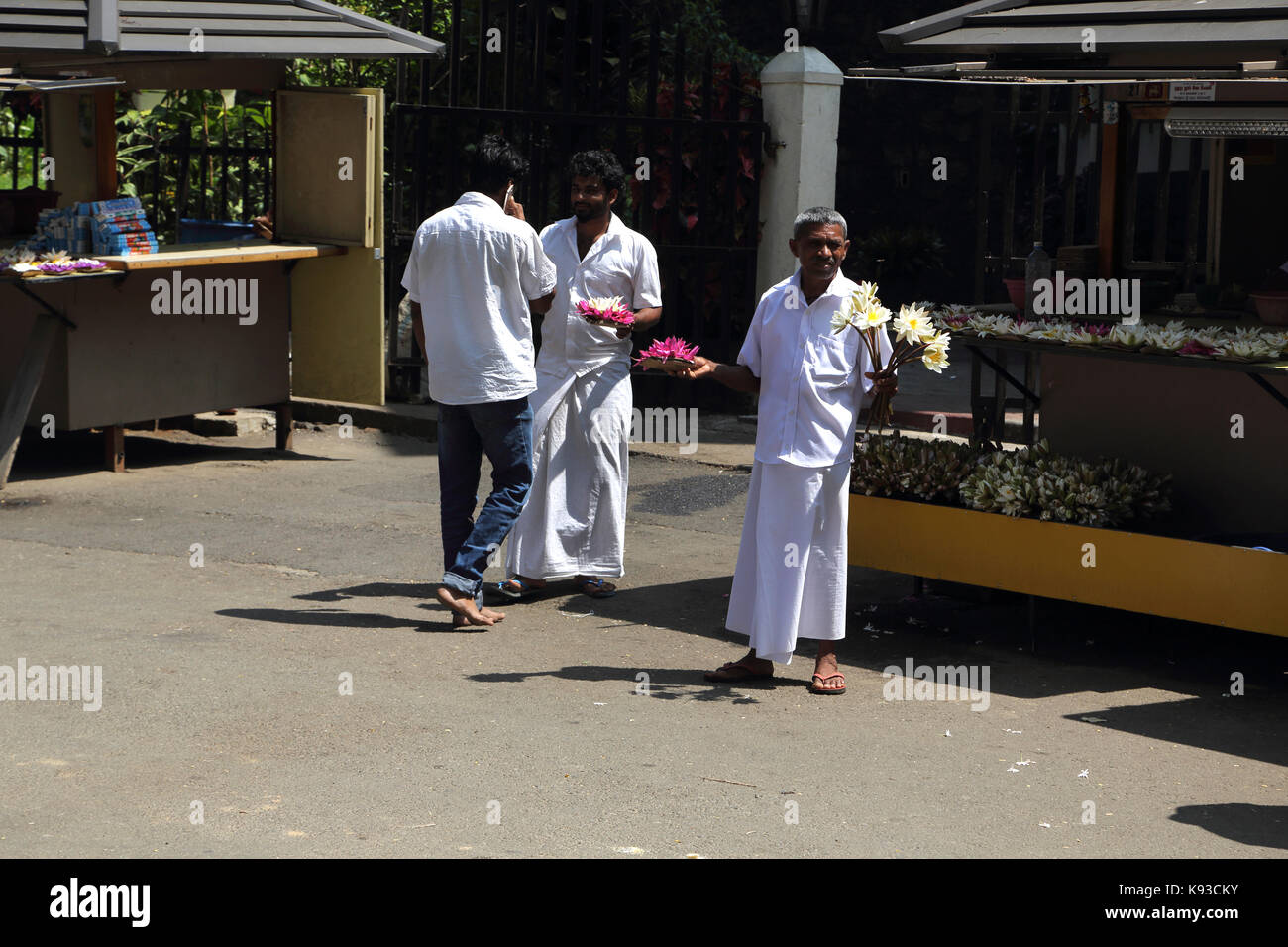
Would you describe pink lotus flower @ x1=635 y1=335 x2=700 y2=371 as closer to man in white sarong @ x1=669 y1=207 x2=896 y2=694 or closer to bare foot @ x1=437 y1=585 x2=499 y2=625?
man in white sarong @ x1=669 y1=207 x2=896 y2=694

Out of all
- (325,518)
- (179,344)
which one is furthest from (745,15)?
(325,518)

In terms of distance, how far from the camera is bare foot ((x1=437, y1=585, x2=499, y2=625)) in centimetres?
699

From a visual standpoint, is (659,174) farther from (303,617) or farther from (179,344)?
(303,617)

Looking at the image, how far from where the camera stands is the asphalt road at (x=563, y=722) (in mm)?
4820

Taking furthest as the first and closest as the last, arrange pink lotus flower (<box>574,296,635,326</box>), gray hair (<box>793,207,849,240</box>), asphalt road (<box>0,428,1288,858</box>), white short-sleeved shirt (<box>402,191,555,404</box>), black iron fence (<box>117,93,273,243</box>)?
Result: 1. black iron fence (<box>117,93,273,243</box>)
2. white short-sleeved shirt (<box>402,191,555,404</box>)
3. pink lotus flower (<box>574,296,635,326</box>)
4. gray hair (<box>793,207,849,240</box>)
5. asphalt road (<box>0,428,1288,858</box>)

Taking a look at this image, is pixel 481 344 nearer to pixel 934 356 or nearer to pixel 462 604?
pixel 462 604

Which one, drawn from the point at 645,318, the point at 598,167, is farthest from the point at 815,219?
the point at 598,167

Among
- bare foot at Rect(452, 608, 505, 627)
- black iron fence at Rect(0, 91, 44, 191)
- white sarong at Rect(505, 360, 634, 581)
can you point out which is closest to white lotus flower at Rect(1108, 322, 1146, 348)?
white sarong at Rect(505, 360, 634, 581)

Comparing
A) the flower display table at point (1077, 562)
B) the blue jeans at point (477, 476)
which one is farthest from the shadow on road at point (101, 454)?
the flower display table at point (1077, 562)

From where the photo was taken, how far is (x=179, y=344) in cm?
1060

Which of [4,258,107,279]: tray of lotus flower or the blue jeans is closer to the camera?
the blue jeans

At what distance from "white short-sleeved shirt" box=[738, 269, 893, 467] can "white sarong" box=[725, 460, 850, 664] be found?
8 cm

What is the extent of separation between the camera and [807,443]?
6.23m

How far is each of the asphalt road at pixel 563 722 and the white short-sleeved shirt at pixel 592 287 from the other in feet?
3.65
